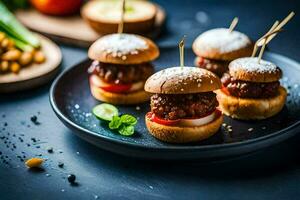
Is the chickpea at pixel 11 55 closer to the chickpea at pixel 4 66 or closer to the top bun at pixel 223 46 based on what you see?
the chickpea at pixel 4 66

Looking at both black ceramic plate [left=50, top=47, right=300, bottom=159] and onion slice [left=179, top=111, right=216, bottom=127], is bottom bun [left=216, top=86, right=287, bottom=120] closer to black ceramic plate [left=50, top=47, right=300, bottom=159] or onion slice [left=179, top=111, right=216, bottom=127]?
black ceramic plate [left=50, top=47, right=300, bottom=159]

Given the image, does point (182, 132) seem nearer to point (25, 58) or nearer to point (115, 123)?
point (115, 123)

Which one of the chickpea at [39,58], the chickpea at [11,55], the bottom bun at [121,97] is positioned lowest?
the chickpea at [39,58]

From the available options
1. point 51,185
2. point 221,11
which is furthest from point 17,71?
point 221,11

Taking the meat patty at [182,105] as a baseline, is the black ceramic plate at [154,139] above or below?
below

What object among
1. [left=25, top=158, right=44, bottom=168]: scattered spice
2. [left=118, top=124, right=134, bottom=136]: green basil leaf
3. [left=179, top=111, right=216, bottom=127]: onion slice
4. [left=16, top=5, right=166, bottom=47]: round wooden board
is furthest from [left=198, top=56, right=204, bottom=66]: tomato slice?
[left=25, top=158, right=44, bottom=168]: scattered spice

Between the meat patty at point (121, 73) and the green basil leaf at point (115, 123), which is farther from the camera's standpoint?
the meat patty at point (121, 73)

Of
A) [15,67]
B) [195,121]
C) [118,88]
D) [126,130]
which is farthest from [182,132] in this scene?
[15,67]

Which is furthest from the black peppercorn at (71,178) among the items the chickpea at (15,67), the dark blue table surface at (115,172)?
the chickpea at (15,67)
